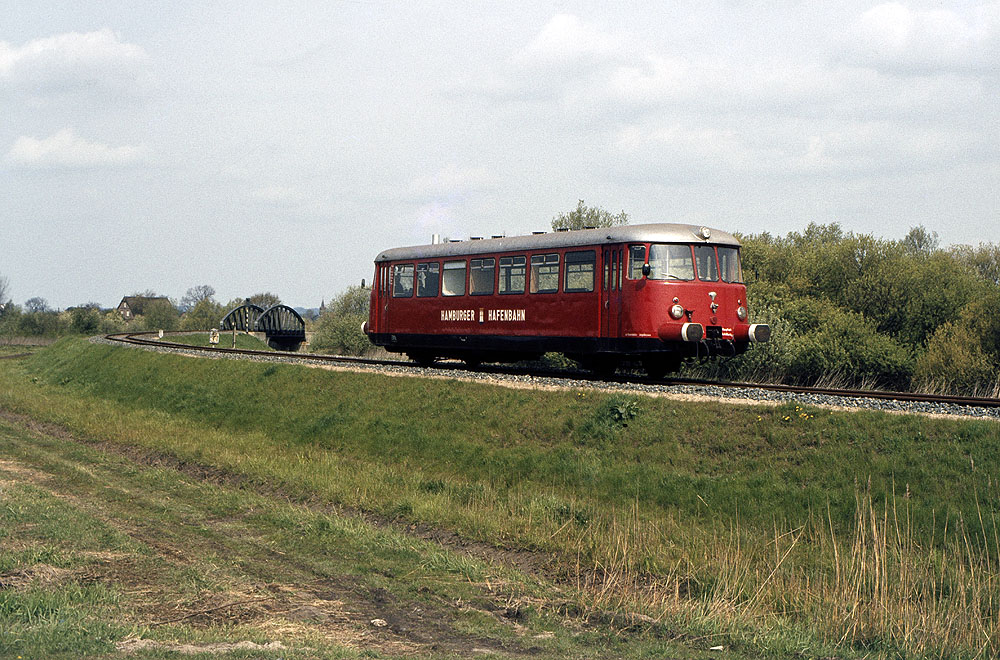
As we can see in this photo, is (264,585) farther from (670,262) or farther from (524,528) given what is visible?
(670,262)

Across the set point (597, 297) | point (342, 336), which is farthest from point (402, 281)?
point (342, 336)

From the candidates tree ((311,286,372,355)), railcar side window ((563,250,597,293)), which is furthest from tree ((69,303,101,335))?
railcar side window ((563,250,597,293))

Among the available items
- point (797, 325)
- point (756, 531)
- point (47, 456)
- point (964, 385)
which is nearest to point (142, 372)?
point (47, 456)

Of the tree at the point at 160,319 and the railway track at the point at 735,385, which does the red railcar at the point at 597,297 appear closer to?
the railway track at the point at 735,385

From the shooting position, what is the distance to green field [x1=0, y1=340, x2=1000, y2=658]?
835 cm

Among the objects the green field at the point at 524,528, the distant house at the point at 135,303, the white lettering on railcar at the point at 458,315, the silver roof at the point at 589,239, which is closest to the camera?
the green field at the point at 524,528

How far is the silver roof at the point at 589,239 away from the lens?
19.7m

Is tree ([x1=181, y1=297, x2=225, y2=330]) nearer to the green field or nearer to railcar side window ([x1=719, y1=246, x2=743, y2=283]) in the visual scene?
the green field

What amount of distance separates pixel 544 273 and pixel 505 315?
5.55 ft

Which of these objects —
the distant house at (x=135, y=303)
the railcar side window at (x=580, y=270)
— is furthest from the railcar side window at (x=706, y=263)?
the distant house at (x=135, y=303)

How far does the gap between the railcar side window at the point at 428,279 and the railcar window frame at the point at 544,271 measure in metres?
3.81

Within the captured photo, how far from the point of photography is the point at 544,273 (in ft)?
71.1

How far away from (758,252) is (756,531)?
2813 centimetres

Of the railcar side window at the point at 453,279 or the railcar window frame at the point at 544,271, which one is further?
the railcar side window at the point at 453,279
